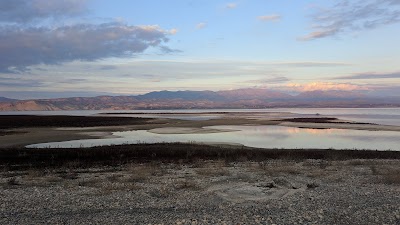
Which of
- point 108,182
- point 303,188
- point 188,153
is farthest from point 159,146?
point 303,188

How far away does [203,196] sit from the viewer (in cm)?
1392

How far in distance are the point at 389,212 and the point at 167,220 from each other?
6.37m

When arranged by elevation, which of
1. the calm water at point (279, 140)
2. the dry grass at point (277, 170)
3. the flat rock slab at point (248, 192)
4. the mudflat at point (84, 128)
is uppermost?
the flat rock slab at point (248, 192)

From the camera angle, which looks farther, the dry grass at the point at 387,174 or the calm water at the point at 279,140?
the calm water at the point at 279,140

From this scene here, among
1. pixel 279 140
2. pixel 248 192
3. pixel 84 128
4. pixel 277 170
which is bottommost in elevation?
pixel 279 140

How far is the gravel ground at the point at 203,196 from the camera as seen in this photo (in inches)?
432

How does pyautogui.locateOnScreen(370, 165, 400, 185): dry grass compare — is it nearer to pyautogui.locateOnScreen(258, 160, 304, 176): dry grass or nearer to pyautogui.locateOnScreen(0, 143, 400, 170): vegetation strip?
pyautogui.locateOnScreen(258, 160, 304, 176): dry grass

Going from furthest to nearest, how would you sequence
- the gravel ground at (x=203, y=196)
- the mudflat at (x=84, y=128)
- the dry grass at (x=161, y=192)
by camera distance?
the mudflat at (x=84, y=128) < the dry grass at (x=161, y=192) < the gravel ground at (x=203, y=196)

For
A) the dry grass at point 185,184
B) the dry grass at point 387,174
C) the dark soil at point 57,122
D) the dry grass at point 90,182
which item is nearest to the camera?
the dry grass at point 185,184

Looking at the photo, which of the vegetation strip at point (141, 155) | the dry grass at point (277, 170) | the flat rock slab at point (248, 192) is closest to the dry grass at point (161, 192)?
the flat rock slab at point (248, 192)

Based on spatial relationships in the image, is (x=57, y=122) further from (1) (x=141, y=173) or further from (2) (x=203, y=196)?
(2) (x=203, y=196)

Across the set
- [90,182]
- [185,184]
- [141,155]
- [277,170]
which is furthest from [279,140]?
[90,182]

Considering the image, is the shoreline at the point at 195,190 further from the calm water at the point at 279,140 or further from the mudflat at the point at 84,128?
the mudflat at the point at 84,128

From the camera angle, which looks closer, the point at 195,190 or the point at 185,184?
the point at 195,190
